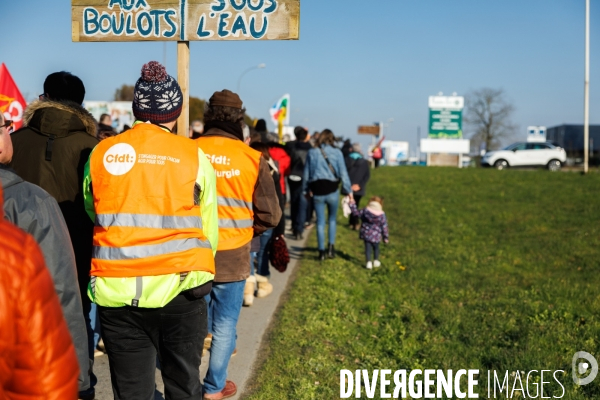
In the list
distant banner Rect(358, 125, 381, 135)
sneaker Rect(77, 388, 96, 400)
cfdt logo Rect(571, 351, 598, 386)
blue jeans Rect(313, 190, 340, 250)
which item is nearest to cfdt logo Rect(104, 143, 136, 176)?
sneaker Rect(77, 388, 96, 400)

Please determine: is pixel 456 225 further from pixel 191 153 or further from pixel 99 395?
pixel 191 153

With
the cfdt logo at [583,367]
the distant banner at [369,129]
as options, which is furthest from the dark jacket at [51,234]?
the distant banner at [369,129]

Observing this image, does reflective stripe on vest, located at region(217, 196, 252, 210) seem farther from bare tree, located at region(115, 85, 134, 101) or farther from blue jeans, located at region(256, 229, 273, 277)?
bare tree, located at region(115, 85, 134, 101)

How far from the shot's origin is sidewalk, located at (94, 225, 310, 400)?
5164mm

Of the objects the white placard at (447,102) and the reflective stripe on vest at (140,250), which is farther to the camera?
the white placard at (447,102)

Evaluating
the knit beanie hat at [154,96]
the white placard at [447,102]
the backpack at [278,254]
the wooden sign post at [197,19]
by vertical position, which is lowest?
the backpack at [278,254]

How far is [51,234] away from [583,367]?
14.8 feet

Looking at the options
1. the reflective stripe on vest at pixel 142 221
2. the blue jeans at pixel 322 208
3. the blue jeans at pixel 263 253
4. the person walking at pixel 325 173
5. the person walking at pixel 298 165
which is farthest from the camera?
the person walking at pixel 298 165

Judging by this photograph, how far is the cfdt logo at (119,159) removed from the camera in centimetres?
321

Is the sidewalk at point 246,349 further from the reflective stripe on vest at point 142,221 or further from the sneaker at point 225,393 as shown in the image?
the reflective stripe on vest at point 142,221

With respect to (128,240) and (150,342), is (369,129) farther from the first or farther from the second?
(128,240)

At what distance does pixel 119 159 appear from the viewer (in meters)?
3.23

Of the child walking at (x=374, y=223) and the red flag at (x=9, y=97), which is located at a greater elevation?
the red flag at (x=9, y=97)

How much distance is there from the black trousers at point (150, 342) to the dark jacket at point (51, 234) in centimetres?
93
